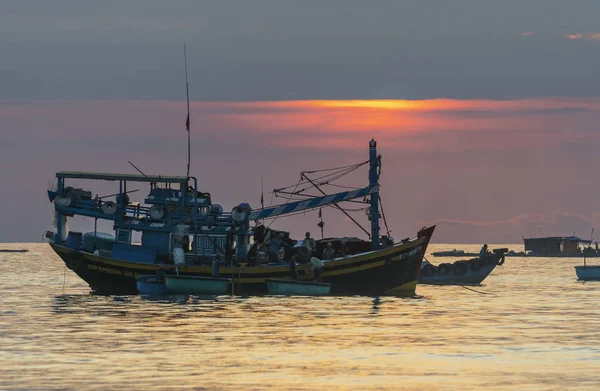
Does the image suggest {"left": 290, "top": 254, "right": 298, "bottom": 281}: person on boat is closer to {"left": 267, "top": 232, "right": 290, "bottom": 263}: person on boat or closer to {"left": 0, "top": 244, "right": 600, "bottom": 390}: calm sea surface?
{"left": 0, "top": 244, "right": 600, "bottom": 390}: calm sea surface

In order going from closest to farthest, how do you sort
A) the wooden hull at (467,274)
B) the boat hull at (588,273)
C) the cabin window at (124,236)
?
the cabin window at (124,236) < the wooden hull at (467,274) < the boat hull at (588,273)

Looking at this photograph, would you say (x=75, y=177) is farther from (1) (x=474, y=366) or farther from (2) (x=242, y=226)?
(1) (x=474, y=366)

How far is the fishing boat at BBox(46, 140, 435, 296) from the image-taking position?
6556 centimetres

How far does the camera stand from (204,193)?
70.0m

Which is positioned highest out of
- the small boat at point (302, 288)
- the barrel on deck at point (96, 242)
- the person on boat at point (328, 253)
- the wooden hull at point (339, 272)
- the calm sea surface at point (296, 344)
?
the barrel on deck at point (96, 242)

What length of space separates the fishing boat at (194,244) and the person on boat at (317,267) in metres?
0.34

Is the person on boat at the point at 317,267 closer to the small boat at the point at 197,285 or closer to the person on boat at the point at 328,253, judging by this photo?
the person on boat at the point at 328,253

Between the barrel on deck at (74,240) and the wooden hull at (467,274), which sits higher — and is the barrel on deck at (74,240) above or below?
above

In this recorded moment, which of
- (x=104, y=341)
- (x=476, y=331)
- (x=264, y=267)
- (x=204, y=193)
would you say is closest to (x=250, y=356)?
(x=104, y=341)

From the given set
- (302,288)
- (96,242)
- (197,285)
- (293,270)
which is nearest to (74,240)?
(96,242)

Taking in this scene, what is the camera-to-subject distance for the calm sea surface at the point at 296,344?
29.6 meters

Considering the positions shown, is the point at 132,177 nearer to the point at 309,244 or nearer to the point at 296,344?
the point at 309,244

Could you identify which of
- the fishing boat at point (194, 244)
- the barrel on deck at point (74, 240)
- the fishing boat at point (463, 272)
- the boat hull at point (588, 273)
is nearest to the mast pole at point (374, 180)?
the fishing boat at point (194, 244)

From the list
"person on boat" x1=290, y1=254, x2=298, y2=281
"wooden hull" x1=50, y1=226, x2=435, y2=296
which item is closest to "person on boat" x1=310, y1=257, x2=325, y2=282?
"wooden hull" x1=50, y1=226, x2=435, y2=296
